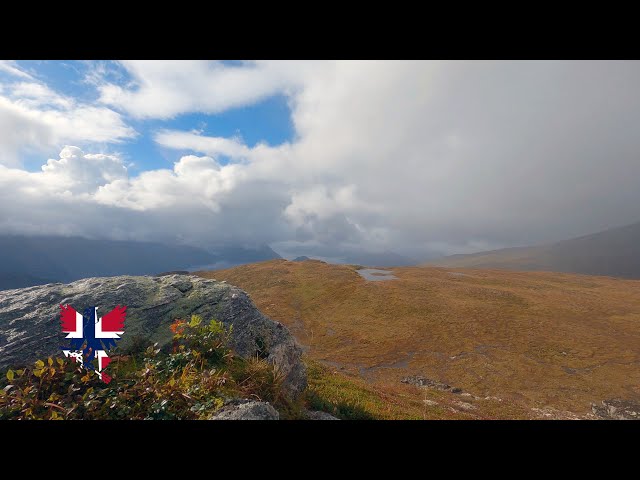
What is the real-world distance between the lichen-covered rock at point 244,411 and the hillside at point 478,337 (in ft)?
49.9

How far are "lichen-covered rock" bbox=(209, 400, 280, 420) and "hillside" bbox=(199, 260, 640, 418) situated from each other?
15.2 metres

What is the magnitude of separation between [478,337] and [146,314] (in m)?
53.6

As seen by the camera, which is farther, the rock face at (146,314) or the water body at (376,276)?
the water body at (376,276)

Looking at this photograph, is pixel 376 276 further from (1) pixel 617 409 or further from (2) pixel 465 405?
(2) pixel 465 405

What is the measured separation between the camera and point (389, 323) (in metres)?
58.1

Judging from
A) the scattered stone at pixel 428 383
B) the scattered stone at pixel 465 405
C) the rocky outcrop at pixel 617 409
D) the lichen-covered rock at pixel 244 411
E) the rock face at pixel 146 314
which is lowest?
the rocky outcrop at pixel 617 409

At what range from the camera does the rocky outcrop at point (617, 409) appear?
2805 cm

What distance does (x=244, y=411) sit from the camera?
17.5ft

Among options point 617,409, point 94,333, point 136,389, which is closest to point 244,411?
point 136,389

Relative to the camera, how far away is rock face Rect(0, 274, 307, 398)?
830 cm

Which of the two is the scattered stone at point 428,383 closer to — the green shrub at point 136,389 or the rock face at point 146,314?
the rock face at point 146,314

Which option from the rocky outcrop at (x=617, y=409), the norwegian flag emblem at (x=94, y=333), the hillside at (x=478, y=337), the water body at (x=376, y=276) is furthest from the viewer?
the water body at (x=376, y=276)

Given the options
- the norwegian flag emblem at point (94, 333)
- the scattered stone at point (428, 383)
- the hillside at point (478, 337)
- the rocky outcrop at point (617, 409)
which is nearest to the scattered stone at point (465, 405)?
the hillside at point (478, 337)

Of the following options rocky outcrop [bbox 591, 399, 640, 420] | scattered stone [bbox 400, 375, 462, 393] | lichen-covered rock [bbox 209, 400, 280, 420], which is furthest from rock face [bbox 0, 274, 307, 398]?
rocky outcrop [bbox 591, 399, 640, 420]
